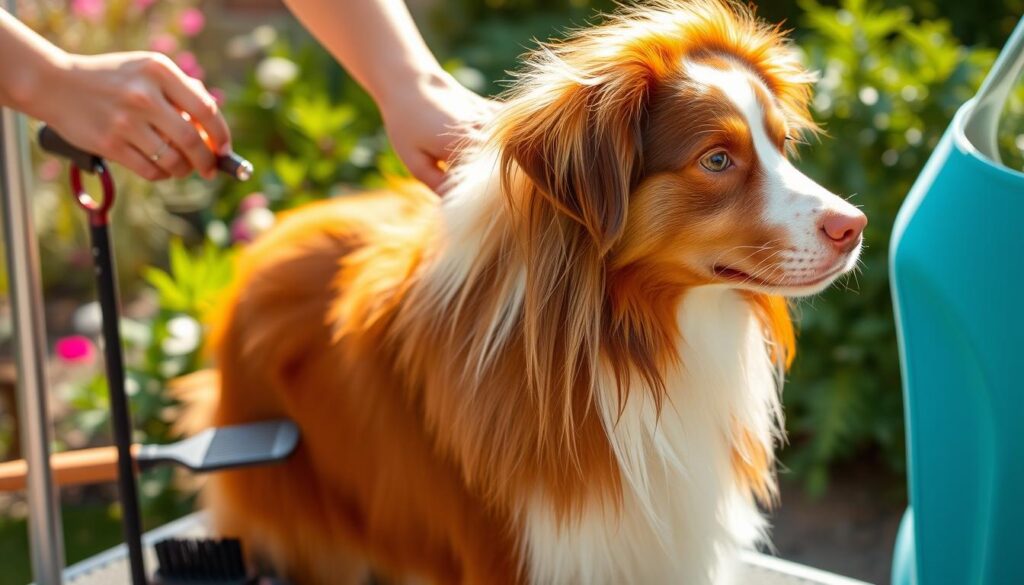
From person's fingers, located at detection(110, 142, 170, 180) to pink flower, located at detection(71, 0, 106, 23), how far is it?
119 inches

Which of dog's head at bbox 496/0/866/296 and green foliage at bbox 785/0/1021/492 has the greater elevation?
dog's head at bbox 496/0/866/296

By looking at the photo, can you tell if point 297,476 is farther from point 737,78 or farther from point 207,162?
point 737,78

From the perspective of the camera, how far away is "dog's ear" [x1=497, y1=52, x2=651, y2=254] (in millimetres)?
1525

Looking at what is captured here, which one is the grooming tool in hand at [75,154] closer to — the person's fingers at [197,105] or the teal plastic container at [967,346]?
the person's fingers at [197,105]

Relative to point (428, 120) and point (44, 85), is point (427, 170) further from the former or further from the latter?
point (44, 85)

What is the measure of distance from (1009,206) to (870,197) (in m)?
1.95

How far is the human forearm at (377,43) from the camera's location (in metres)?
1.92

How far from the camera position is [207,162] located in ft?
5.65

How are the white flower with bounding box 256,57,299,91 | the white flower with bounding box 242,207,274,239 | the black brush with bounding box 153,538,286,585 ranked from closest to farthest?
the black brush with bounding box 153,538,286,585 → the white flower with bounding box 242,207,274,239 → the white flower with bounding box 256,57,299,91

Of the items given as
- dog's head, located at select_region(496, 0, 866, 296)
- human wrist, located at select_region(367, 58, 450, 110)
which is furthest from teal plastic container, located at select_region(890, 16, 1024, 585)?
human wrist, located at select_region(367, 58, 450, 110)

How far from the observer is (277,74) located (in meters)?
4.50

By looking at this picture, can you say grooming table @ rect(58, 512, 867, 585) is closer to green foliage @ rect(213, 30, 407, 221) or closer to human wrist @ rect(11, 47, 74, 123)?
human wrist @ rect(11, 47, 74, 123)

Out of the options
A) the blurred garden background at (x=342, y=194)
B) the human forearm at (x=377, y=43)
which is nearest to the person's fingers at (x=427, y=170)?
the human forearm at (x=377, y=43)

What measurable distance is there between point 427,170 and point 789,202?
63cm
